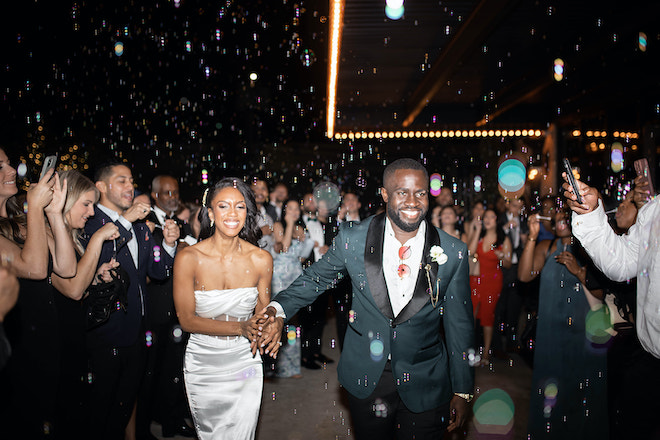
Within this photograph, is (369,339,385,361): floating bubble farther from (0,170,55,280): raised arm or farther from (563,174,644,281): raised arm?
(0,170,55,280): raised arm

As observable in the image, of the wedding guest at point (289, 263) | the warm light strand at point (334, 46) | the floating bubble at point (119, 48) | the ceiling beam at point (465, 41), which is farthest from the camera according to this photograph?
the floating bubble at point (119, 48)

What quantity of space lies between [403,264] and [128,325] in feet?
7.34

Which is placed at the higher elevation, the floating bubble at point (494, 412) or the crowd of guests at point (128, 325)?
the crowd of guests at point (128, 325)

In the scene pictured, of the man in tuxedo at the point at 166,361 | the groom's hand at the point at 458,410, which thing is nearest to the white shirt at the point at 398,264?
the groom's hand at the point at 458,410

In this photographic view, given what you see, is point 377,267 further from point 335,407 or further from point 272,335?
point 335,407

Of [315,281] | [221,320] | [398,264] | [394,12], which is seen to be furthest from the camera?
[394,12]

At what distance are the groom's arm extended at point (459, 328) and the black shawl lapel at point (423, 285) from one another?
146mm

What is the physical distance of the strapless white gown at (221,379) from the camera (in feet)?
9.39

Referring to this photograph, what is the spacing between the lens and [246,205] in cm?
305

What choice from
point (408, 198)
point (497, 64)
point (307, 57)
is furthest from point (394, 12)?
point (408, 198)

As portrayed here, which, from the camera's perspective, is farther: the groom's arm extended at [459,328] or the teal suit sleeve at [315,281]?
the teal suit sleeve at [315,281]

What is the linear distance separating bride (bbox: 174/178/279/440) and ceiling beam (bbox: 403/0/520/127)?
4429 millimetres

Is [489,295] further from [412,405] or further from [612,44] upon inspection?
[612,44]

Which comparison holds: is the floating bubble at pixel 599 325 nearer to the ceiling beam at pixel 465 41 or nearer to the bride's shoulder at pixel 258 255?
the bride's shoulder at pixel 258 255
